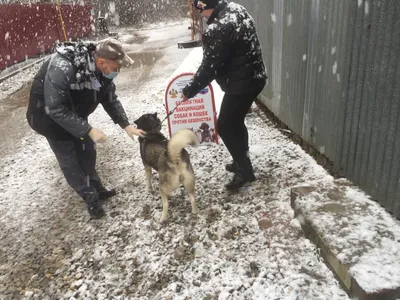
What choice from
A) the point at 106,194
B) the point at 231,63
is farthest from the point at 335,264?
the point at 106,194

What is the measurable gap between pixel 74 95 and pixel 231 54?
1714 millimetres

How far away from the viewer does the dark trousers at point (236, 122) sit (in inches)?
141

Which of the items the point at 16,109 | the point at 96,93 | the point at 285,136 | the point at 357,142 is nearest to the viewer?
the point at 357,142

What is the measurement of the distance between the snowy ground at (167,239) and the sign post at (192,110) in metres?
0.36

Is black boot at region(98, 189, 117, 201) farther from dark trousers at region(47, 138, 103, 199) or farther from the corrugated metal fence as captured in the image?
the corrugated metal fence

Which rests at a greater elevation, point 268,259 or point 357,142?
point 357,142

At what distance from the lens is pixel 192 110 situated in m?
5.07

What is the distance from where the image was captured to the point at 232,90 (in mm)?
3506

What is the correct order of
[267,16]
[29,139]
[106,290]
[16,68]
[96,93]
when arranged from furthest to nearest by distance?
[16,68] < [29,139] < [267,16] < [96,93] < [106,290]

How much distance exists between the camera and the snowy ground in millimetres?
2744

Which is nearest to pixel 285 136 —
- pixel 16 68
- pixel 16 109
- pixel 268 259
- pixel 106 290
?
pixel 268 259

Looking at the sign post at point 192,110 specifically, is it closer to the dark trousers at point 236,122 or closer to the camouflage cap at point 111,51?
the dark trousers at point 236,122

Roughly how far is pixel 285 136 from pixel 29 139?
5099 millimetres

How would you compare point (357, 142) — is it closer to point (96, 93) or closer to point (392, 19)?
point (392, 19)
